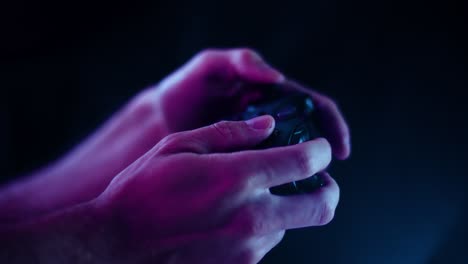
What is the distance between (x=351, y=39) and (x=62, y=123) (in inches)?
35.6

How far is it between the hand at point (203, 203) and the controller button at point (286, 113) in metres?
0.10

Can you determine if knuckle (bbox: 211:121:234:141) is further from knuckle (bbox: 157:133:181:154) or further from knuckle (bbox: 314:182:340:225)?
knuckle (bbox: 314:182:340:225)

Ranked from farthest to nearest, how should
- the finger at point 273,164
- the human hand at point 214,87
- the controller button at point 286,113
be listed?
the human hand at point 214,87, the controller button at point 286,113, the finger at point 273,164

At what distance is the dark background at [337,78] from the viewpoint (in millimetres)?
710

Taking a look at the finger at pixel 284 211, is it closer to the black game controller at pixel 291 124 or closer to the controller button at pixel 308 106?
the black game controller at pixel 291 124

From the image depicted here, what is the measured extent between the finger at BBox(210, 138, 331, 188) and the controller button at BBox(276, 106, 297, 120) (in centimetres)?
9

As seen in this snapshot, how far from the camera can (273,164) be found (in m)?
0.51

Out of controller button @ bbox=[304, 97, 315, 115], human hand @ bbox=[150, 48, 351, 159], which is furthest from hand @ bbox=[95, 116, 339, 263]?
human hand @ bbox=[150, 48, 351, 159]

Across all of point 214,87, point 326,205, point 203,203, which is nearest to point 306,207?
point 326,205

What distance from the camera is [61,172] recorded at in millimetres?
1094

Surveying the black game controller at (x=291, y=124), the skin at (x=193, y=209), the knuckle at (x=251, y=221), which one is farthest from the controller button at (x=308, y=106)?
the knuckle at (x=251, y=221)

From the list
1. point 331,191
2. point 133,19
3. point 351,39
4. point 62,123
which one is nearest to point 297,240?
point 331,191

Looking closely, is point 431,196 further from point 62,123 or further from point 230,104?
point 62,123

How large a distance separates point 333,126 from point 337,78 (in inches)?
7.8
